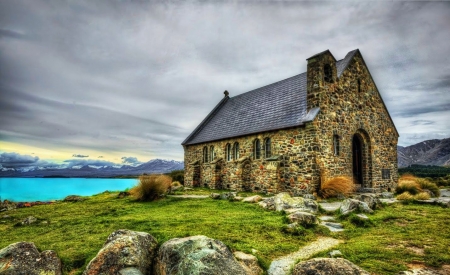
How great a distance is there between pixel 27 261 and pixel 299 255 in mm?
5192

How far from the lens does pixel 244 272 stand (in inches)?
166

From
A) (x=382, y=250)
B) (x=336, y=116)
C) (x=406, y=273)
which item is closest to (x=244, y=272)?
(x=406, y=273)

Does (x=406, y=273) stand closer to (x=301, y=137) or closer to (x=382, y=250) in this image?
(x=382, y=250)

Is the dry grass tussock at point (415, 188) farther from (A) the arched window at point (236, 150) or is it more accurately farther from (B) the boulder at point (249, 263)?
(B) the boulder at point (249, 263)

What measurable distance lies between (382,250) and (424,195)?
888 centimetres

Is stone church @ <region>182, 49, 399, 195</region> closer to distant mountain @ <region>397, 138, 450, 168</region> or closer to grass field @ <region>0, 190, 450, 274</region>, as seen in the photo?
grass field @ <region>0, 190, 450, 274</region>

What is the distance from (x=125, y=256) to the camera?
450 centimetres

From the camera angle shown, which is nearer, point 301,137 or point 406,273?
point 406,273

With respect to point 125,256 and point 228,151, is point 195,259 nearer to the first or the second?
point 125,256

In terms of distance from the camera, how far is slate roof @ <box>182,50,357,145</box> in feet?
58.1

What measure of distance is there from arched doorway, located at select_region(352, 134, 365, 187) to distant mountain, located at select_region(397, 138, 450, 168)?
122 m

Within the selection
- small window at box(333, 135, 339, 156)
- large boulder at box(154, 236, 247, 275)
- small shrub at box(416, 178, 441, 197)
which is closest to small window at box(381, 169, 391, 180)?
small shrub at box(416, 178, 441, 197)

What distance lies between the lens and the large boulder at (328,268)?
3.70m

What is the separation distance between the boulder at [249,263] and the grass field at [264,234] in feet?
0.57
